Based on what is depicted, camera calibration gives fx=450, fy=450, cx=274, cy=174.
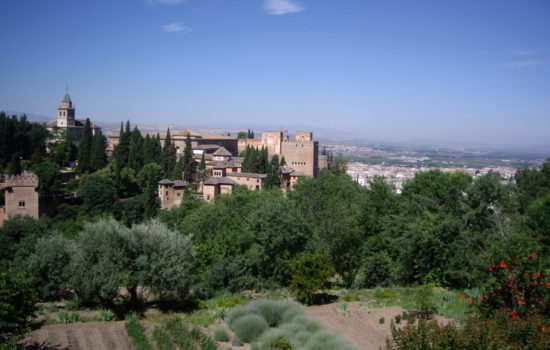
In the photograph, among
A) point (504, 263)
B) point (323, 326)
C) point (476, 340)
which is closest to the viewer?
point (476, 340)

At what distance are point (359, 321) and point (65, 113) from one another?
61.2 m

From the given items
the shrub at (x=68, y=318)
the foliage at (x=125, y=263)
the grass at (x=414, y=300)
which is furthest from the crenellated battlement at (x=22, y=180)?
the grass at (x=414, y=300)

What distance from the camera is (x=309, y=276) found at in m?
13.1

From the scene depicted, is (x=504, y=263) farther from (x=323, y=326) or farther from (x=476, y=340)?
(x=323, y=326)

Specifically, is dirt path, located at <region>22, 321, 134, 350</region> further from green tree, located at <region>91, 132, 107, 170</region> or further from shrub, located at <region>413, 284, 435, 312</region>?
green tree, located at <region>91, 132, 107, 170</region>

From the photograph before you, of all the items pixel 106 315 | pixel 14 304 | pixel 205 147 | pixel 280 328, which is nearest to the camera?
pixel 14 304

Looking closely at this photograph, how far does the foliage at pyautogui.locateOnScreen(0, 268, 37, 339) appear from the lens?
9163 millimetres

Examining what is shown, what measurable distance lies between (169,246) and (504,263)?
29.9ft

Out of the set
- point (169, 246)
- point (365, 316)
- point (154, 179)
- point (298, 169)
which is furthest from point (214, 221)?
point (298, 169)

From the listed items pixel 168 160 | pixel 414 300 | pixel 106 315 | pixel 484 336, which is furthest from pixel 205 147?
pixel 484 336

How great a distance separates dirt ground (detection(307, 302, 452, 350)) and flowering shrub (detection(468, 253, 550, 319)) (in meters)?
1.41

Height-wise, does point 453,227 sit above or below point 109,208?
above

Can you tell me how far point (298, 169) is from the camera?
197 feet

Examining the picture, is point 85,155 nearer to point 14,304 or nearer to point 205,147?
point 205,147
